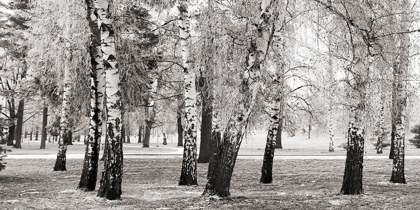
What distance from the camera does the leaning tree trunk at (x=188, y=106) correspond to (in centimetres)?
1126

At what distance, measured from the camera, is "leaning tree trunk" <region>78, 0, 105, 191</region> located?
34.2 feet

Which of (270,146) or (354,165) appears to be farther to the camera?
(270,146)

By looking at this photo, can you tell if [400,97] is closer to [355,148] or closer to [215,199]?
[355,148]

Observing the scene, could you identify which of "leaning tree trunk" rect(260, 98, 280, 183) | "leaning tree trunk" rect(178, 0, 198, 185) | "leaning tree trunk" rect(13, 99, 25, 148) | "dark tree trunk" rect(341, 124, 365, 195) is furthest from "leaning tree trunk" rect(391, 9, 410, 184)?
"leaning tree trunk" rect(13, 99, 25, 148)

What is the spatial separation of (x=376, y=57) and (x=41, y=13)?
40.4ft

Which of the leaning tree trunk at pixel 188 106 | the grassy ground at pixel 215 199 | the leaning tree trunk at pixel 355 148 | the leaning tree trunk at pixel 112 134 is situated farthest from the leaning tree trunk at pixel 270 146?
the leaning tree trunk at pixel 112 134

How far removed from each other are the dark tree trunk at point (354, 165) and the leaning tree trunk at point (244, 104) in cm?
293

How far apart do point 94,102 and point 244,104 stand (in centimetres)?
418

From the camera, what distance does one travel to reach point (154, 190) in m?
10.8

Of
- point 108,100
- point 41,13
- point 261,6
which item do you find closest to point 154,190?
point 108,100

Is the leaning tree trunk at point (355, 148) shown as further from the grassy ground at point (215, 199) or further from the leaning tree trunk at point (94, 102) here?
the leaning tree trunk at point (94, 102)

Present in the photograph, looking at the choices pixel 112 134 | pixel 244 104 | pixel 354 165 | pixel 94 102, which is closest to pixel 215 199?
pixel 244 104

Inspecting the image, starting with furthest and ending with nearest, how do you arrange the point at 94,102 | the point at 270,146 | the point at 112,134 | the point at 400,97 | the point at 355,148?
the point at 270,146
the point at 400,97
the point at 94,102
the point at 355,148
the point at 112,134

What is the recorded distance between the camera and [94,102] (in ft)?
34.3
